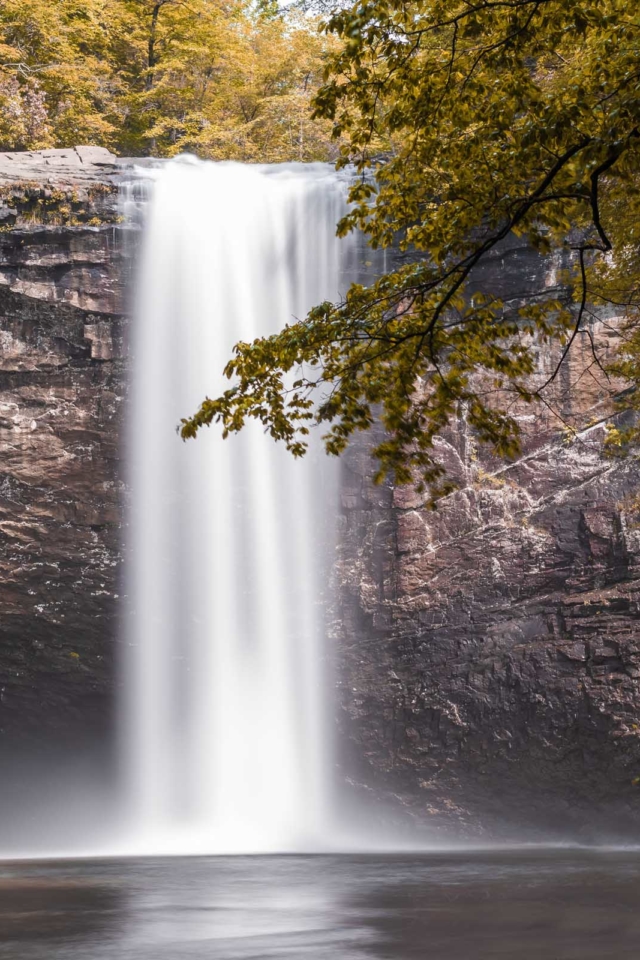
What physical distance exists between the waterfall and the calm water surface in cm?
451

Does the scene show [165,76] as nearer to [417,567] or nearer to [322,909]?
[417,567]

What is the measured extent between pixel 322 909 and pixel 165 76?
→ 21001mm

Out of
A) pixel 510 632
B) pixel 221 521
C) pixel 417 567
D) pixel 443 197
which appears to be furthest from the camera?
pixel 221 521

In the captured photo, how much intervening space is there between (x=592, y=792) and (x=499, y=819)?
1585mm

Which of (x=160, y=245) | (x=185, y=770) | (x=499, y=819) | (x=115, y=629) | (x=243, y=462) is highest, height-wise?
(x=160, y=245)

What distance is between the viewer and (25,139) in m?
21.4

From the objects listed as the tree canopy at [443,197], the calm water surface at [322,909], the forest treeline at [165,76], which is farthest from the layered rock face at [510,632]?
the tree canopy at [443,197]

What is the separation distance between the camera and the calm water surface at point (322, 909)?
6.05 metres

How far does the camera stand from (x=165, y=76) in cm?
2414

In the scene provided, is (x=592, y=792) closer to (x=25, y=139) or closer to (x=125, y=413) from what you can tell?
(x=125, y=413)

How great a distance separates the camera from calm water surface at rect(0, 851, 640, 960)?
605 centimetres

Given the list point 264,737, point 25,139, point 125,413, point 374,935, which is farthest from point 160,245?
point 374,935

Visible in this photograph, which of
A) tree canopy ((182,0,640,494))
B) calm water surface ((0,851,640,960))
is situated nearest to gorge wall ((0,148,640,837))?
calm water surface ((0,851,640,960))

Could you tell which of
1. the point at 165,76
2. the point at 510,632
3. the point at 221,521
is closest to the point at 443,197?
the point at 510,632
